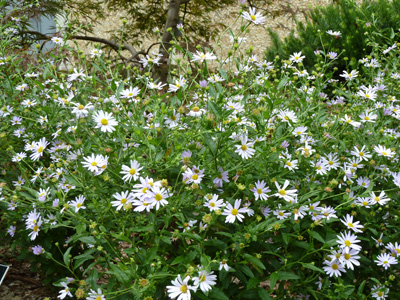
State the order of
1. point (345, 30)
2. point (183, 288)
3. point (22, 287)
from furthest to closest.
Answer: point (345, 30) → point (22, 287) → point (183, 288)

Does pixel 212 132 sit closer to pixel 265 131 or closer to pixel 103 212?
pixel 265 131

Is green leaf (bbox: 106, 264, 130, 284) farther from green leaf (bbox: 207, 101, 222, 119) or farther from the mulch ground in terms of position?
the mulch ground

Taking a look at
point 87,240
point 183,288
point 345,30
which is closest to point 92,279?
point 87,240

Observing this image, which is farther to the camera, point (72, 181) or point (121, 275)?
point (72, 181)

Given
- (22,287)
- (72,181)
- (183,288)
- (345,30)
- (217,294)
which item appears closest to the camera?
(183,288)

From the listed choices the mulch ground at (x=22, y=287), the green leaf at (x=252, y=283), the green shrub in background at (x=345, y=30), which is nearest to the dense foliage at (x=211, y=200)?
the green leaf at (x=252, y=283)

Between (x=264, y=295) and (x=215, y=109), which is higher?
(x=215, y=109)

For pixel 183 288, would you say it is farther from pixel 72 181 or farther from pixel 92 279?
pixel 72 181

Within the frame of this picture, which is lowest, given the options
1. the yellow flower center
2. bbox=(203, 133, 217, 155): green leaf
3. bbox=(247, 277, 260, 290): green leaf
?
the yellow flower center

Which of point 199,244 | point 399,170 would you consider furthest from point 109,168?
point 399,170

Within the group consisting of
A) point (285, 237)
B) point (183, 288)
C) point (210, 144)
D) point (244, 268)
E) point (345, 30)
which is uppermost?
point (345, 30)

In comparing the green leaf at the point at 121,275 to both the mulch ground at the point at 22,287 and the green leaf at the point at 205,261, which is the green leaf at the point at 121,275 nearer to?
the green leaf at the point at 205,261

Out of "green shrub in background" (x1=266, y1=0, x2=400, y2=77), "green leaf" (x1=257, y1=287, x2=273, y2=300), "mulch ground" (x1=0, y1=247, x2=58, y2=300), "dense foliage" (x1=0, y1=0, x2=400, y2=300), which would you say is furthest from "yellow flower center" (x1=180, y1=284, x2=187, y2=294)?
"green shrub in background" (x1=266, y1=0, x2=400, y2=77)

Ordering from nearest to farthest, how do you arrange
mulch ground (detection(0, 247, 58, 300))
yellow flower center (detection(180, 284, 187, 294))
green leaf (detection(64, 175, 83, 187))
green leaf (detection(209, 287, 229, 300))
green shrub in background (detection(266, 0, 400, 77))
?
1. yellow flower center (detection(180, 284, 187, 294))
2. green leaf (detection(209, 287, 229, 300))
3. green leaf (detection(64, 175, 83, 187))
4. mulch ground (detection(0, 247, 58, 300))
5. green shrub in background (detection(266, 0, 400, 77))
